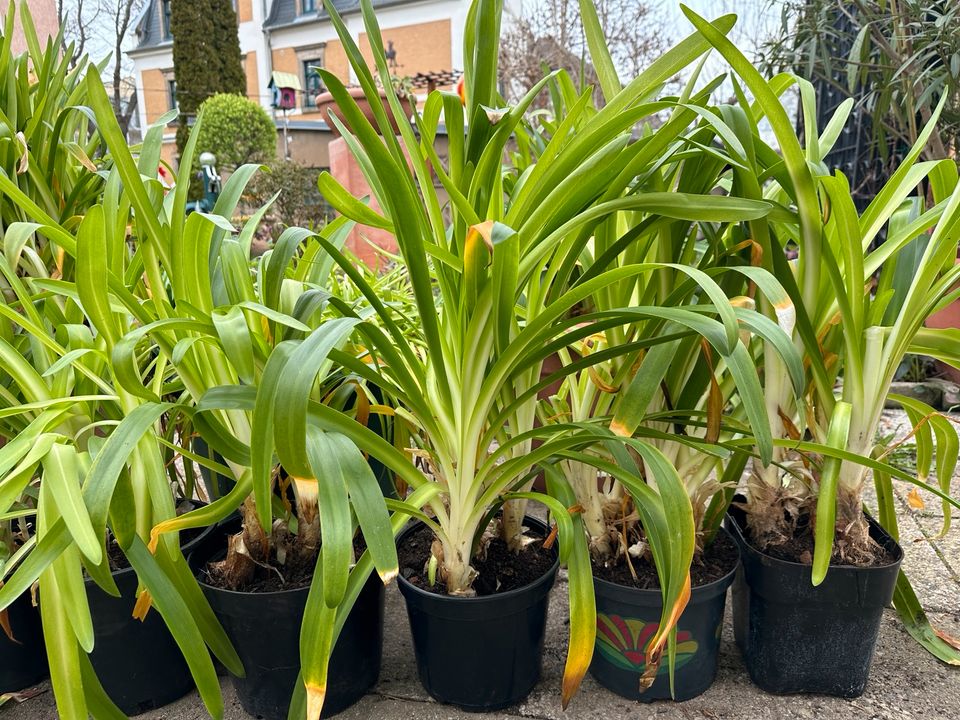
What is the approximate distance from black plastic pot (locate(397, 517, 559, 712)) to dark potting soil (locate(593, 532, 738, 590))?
0.10m

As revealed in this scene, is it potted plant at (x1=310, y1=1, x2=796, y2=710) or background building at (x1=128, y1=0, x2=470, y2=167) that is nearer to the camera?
potted plant at (x1=310, y1=1, x2=796, y2=710)

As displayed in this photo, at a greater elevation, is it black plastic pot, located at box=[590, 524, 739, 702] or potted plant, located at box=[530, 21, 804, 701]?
potted plant, located at box=[530, 21, 804, 701]

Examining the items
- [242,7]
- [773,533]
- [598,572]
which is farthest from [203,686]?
[242,7]

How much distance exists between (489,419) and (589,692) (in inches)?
16.9

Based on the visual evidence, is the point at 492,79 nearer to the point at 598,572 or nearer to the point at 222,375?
the point at 222,375

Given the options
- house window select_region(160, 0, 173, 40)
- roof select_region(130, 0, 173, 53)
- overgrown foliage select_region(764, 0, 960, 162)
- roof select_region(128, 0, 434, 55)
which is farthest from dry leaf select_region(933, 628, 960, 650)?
house window select_region(160, 0, 173, 40)

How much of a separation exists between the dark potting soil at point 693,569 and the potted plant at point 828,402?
0.12 feet

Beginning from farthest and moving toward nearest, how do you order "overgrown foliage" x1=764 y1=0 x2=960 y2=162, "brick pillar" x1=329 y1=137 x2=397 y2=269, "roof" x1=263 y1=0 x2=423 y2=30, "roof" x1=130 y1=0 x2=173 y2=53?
"roof" x1=130 y1=0 x2=173 y2=53 < "roof" x1=263 y1=0 x2=423 y2=30 < "brick pillar" x1=329 y1=137 x2=397 y2=269 < "overgrown foliage" x1=764 y1=0 x2=960 y2=162

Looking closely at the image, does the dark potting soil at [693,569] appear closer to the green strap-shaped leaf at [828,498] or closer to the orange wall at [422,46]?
the green strap-shaped leaf at [828,498]

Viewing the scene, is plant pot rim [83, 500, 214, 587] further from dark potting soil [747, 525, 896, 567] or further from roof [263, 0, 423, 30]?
roof [263, 0, 423, 30]

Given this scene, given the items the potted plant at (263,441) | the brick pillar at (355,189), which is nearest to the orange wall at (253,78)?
the brick pillar at (355,189)

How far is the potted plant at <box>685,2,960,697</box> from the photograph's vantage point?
825 mm

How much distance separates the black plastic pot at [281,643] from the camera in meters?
0.87

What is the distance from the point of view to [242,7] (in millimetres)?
16609
